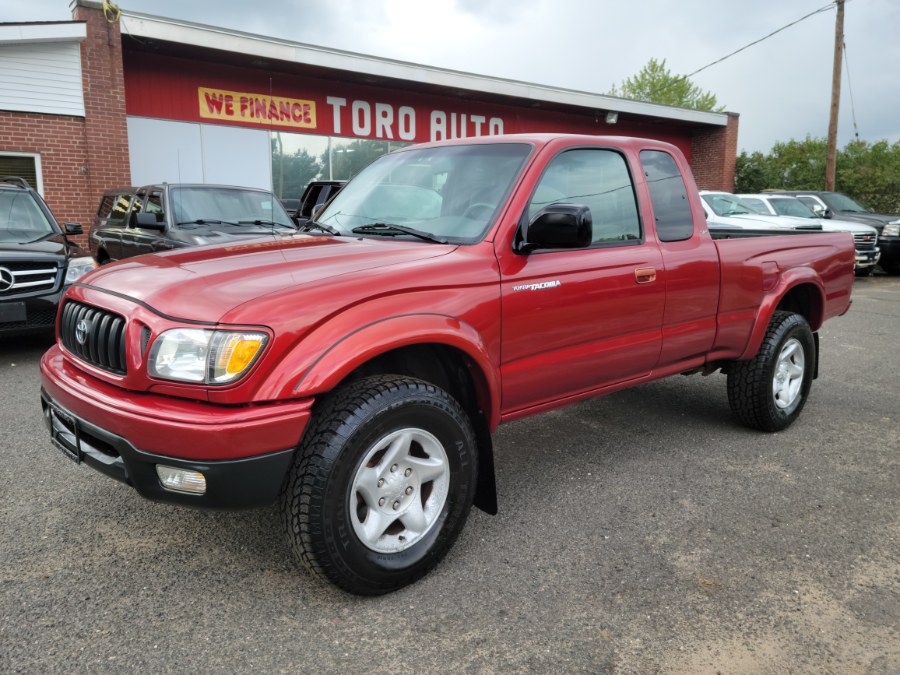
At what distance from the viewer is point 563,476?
12.6ft

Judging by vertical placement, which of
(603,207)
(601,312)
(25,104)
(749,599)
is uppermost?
(25,104)

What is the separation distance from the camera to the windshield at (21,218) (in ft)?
23.0

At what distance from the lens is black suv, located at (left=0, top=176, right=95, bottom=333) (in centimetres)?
608

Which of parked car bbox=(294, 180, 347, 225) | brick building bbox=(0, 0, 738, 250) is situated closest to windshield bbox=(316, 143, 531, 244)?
parked car bbox=(294, 180, 347, 225)

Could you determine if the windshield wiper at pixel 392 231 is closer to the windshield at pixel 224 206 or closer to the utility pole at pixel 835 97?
the windshield at pixel 224 206

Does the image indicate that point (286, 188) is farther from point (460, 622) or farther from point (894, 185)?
point (894, 185)

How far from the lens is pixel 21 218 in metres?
7.24

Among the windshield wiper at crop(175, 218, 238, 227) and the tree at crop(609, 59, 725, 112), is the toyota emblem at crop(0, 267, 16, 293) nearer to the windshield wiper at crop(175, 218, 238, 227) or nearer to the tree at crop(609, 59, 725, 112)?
the windshield wiper at crop(175, 218, 238, 227)

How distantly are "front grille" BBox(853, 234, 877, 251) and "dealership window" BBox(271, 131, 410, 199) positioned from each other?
35.0ft

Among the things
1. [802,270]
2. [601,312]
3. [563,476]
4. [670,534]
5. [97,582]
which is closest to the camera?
[97,582]

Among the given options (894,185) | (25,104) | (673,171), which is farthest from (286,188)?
(894,185)

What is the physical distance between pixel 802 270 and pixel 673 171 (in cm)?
128

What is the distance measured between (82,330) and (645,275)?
264 centimetres

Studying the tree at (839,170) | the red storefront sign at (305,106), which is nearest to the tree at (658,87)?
the tree at (839,170)
